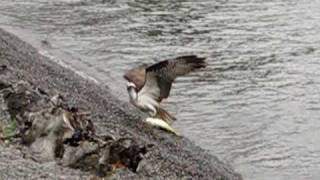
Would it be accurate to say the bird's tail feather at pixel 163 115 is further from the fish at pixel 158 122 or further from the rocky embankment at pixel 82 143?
the rocky embankment at pixel 82 143

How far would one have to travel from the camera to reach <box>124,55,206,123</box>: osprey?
1133 centimetres

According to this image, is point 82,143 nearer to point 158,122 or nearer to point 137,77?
point 137,77

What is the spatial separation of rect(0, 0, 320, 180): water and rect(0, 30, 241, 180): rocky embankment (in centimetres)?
144

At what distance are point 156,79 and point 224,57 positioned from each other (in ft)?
30.9

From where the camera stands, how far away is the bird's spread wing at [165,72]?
37.1 ft

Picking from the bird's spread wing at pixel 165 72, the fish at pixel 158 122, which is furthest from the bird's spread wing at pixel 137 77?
the fish at pixel 158 122

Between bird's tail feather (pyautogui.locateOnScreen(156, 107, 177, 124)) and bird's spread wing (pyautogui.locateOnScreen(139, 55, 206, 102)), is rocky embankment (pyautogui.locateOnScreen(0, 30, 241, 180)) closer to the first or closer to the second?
bird's tail feather (pyautogui.locateOnScreen(156, 107, 177, 124))

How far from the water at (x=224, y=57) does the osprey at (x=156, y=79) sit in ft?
5.77

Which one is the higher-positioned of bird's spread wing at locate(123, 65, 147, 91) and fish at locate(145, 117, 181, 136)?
bird's spread wing at locate(123, 65, 147, 91)

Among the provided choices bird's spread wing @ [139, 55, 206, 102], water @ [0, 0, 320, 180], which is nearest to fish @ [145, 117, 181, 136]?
bird's spread wing @ [139, 55, 206, 102]

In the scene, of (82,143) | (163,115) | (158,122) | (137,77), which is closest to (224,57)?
(163,115)

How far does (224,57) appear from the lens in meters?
20.8

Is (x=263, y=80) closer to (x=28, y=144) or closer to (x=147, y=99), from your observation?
(x=147, y=99)

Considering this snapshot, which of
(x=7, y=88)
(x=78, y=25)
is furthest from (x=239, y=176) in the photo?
(x=78, y=25)
